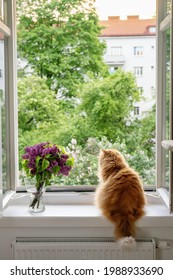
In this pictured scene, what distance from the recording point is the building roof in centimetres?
254

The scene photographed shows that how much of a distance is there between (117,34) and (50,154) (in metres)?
0.89

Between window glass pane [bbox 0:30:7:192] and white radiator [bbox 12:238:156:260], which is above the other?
window glass pane [bbox 0:30:7:192]

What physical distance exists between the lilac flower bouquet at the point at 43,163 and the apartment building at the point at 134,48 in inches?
26.5

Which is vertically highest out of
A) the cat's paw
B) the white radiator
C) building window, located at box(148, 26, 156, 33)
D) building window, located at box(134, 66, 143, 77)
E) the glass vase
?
building window, located at box(148, 26, 156, 33)

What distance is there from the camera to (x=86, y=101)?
8.47 feet

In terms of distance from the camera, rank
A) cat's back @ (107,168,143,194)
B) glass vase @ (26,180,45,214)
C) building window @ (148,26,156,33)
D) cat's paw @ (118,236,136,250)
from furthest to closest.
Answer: building window @ (148,26,156,33)
glass vase @ (26,180,45,214)
cat's back @ (107,168,143,194)
cat's paw @ (118,236,136,250)

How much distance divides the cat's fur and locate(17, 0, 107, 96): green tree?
623 mm

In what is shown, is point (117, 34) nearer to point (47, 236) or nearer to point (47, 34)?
point (47, 34)

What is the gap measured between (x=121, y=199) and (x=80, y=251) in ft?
1.14

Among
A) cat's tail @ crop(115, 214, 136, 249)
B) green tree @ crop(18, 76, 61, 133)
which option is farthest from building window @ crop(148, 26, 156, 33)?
cat's tail @ crop(115, 214, 136, 249)

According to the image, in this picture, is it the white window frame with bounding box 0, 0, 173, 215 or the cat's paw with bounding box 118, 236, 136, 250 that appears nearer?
the cat's paw with bounding box 118, 236, 136, 250

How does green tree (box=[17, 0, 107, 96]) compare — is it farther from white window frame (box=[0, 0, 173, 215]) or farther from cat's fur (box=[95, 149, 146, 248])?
cat's fur (box=[95, 149, 146, 248])

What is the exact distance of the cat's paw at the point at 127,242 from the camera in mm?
2076
